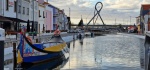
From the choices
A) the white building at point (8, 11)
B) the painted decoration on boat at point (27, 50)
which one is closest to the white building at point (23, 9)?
the white building at point (8, 11)

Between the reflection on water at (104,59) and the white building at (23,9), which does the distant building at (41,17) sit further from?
the reflection on water at (104,59)

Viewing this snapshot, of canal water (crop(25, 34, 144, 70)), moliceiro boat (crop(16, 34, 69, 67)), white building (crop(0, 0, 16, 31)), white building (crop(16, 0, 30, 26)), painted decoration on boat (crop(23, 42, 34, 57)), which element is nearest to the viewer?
moliceiro boat (crop(16, 34, 69, 67))

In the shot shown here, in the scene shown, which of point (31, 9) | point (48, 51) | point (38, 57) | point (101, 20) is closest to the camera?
point (38, 57)

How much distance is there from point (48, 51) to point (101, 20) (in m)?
152

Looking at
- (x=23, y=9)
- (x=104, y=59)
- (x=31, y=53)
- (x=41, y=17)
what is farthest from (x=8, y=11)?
(x=41, y=17)

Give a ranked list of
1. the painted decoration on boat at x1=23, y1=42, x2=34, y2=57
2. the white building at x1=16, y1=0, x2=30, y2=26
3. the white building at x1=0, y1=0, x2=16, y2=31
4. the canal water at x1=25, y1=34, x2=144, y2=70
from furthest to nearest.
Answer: the white building at x1=16, y1=0, x2=30, y2=26, the white building at x1=0, y1=0, x2=16, y2=31, the canal water at x1=25, y1=34, x2=144, y2=70, the painted decoration on boat at x1=23, y1=42, x2=34, y2=57

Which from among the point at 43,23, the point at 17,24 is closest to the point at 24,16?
the point at 17,24

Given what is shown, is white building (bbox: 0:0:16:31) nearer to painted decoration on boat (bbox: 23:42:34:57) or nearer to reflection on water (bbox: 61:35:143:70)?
reflection on water (bbox: 61:35:143:70)

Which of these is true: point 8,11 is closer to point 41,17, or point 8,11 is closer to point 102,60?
point 102,60

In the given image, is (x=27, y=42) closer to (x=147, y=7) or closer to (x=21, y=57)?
(x=21, y=57)

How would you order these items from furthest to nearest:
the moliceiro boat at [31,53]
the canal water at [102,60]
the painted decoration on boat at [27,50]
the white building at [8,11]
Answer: the white building at [8,11], the canal water at [102,60], the painted decoration on boat at [27,50], the moliceiro boat at [31,53]

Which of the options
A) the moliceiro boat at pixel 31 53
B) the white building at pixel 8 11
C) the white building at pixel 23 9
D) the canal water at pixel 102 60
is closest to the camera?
the moliceiro boat at pixel 31 53

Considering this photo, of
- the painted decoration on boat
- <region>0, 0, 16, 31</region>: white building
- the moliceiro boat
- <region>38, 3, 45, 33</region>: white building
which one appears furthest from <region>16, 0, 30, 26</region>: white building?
the painted decoration on boat

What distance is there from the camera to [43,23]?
235ft
